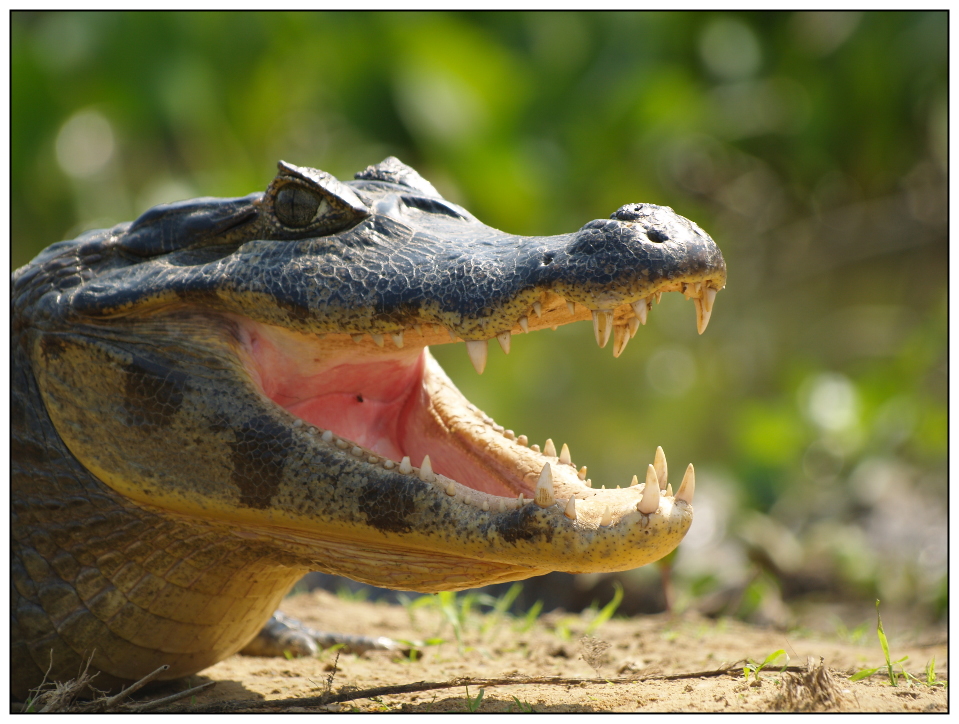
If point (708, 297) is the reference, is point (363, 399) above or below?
below

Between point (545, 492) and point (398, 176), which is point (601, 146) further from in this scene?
point (545, 492)

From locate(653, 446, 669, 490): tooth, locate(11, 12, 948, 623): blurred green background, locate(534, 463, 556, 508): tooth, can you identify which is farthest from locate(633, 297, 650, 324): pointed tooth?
locate(11, 12, 948, 623): blurred green background

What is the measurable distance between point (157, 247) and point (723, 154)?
51.5ft

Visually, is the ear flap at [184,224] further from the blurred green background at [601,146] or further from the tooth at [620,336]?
the blurred green background at [601,146]

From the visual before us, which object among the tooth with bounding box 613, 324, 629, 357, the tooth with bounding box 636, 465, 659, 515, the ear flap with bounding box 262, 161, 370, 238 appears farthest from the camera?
the ear flap with bounding box 262, 161, 370, 238

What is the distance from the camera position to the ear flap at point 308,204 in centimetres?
274

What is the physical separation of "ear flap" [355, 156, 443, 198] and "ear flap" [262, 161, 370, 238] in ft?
0.85

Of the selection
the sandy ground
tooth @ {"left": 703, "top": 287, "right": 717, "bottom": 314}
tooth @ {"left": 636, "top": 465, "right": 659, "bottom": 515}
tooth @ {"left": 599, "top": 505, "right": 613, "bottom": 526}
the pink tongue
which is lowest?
the sandy ground

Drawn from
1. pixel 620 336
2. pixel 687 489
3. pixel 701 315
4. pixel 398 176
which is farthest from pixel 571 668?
pixel 398 176

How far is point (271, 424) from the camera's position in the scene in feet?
8.36

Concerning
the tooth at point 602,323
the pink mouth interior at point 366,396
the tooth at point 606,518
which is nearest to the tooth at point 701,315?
the tooth at point 602,323

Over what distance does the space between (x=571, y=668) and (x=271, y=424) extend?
4.34ft

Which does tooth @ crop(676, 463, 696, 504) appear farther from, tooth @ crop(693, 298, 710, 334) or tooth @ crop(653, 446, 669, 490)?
tooth @ crop(693, 298, 710, 334)

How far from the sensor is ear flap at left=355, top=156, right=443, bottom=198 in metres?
3.00
